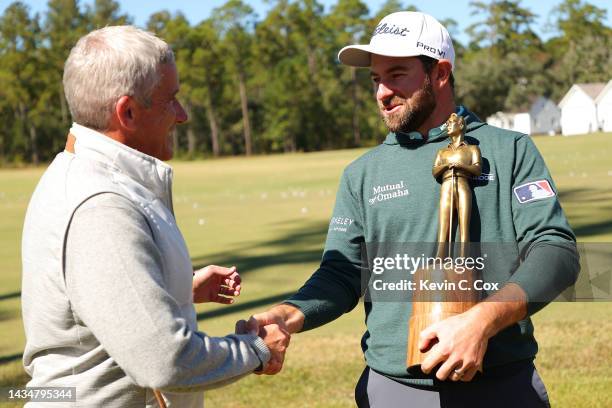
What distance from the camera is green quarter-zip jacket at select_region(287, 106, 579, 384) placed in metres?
2.84

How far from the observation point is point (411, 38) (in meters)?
3.19

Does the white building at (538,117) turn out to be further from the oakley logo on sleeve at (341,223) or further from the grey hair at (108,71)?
the grey hair at (108,71)

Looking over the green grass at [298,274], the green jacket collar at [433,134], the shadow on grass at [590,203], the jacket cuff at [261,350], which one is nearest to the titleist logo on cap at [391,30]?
the green jacket collar at [433,134]

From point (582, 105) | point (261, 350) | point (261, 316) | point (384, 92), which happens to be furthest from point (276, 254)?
point (582, 105)

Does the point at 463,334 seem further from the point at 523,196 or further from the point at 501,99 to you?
the point at 501,99

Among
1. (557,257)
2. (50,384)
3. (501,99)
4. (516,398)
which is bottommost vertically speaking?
(501,99)

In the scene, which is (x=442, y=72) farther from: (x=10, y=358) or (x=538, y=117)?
(x=538, y=117)

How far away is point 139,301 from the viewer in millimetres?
2229

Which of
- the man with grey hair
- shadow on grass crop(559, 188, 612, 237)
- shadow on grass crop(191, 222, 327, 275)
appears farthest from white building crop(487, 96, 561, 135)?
the man with grey hair

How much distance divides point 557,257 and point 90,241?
1.43m

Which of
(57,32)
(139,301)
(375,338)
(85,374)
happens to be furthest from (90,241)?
(57,32)

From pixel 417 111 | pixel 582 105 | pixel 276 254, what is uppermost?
pixel 417 111

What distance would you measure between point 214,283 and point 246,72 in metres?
73.2

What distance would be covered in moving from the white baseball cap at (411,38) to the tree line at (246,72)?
63661 millimetres
